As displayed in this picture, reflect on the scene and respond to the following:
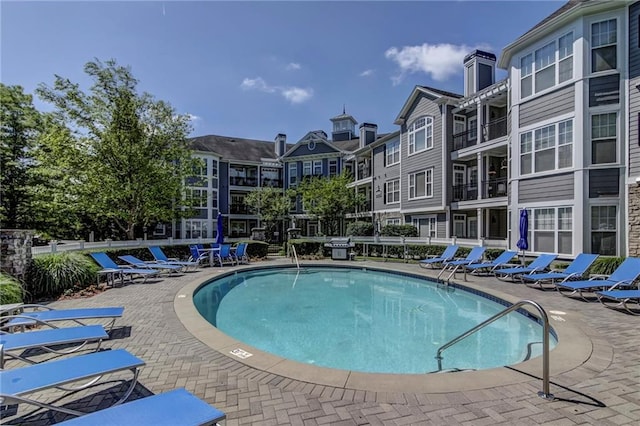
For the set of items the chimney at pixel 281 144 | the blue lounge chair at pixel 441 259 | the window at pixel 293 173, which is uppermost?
the chimney at pixel 281 144

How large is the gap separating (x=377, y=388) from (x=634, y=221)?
1210 centimetres

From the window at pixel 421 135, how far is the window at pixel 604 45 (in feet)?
31.6

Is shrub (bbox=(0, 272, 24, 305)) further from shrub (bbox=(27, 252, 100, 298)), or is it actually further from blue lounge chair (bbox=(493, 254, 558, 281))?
blue lounge chair (bbox=(493, 254, 558, 281))

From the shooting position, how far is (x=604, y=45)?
11.7 meters

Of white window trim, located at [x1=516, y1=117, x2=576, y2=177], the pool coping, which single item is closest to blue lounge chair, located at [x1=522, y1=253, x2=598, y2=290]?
white window trim, located at [x1=516, y1=117, x2=576, y2=177]

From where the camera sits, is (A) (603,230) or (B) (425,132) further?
(B) (425,132)

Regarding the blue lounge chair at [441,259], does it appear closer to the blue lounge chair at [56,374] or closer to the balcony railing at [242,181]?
the blue lounge chair at [56,374]

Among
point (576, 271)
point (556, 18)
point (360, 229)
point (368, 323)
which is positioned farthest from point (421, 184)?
point (368, 323)

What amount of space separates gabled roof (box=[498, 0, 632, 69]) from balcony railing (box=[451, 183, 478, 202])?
6.91 m

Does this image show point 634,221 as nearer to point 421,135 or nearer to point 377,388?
point 377,388

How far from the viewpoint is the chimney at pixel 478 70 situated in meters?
19.6

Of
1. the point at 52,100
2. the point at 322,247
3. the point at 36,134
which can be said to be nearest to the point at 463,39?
the point at 322,247

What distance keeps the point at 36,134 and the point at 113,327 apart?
21942 mm

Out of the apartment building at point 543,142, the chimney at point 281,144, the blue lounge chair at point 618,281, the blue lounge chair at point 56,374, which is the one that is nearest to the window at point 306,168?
the chimney at point 281,144
